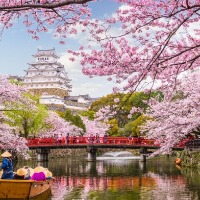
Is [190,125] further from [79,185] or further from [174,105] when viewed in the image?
[79,185]

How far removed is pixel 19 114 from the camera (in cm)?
4003

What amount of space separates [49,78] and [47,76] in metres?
0.60

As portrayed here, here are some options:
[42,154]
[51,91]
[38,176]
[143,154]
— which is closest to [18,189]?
[38,176]

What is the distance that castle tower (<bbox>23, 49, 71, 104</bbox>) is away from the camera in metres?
87.9

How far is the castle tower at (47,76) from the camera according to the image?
87938 millimetres

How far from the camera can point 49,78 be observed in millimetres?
88500

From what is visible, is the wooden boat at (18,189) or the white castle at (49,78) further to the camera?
the white castle at (49,78)

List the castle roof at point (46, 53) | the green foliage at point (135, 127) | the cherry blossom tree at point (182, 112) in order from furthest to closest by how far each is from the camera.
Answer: the castle roof at point (46, 53) < the green foliage at point (135, 127) < the cherry blossom tree at point (182, 112)

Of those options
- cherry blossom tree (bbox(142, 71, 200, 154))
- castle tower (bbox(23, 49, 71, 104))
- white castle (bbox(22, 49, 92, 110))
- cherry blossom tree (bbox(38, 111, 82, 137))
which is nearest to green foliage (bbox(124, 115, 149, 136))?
cherry blossom tree (bbox(38, 111, 82, 137))

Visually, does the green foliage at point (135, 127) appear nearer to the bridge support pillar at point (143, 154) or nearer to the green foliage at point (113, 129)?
the green foliage at point (113, 129)

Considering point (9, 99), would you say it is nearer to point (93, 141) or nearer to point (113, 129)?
point (93, 141)

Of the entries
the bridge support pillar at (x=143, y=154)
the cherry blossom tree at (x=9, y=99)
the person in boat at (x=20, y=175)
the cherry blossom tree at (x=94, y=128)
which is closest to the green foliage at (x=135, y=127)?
the cherry blossom tree at (x=94, y=128)

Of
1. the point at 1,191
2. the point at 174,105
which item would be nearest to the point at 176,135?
the point at 174,105

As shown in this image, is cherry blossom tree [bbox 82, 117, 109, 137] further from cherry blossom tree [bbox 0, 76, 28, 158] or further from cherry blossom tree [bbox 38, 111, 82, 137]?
cherry blossom tree [bbox 0, 76, 28, 158]
